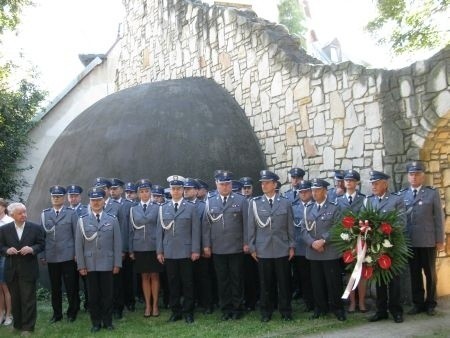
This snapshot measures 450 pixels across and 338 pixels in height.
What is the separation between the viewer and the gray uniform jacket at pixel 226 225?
6.95 m

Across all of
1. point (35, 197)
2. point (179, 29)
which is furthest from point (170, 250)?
point (179, 29)

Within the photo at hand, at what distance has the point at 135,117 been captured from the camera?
9.89 m

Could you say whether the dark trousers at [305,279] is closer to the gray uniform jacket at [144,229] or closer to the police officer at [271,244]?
the police officer at [271,244]

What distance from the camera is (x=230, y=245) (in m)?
6.95

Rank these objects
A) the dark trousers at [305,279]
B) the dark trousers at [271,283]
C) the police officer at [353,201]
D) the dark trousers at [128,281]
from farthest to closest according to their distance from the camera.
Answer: the dark trousers at [128,281], the dark trousers at [305,279], the police officer at [353,201], the dark trousers at [271,283]

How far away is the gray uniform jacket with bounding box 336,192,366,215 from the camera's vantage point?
6.68 meters

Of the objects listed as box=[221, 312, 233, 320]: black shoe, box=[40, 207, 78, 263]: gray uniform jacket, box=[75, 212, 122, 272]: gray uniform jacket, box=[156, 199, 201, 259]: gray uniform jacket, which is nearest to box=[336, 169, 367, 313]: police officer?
box=[221, 312, 233, 320]: black shoe

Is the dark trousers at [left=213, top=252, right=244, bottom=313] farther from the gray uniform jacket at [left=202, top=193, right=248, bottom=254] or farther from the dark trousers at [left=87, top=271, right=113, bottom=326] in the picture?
the dark trousers at [left=87, top=271, right=113, bottom=326]

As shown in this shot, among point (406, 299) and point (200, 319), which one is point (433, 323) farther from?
point (200, 319)

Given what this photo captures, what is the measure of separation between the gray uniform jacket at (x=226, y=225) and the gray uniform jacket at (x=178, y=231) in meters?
0.14

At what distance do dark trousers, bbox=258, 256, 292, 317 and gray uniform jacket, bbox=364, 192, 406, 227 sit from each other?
1.20 m

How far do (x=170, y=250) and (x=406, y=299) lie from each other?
9.84 feet

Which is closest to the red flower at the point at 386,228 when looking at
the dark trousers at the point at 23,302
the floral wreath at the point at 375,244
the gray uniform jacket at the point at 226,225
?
the floral wreath at the point at 375,244

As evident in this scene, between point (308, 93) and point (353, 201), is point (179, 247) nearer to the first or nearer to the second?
point (353, 201)
